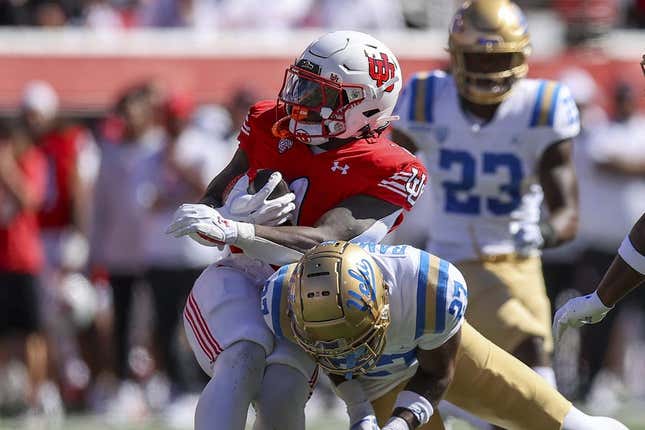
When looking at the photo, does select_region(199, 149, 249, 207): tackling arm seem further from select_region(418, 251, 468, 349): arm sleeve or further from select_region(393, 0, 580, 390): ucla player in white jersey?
select_region(393, 0, 580, 390): ucla player in white jersey

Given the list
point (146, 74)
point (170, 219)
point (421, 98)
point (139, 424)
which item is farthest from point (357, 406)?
point (146, 74)

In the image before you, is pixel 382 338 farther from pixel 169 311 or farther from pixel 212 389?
pixel 169 311

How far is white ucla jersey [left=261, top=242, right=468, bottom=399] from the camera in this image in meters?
4.08

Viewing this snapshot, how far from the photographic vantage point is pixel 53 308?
8250 millimetres

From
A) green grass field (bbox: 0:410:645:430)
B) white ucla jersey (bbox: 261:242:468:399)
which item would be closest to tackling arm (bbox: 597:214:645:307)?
white ucla jersey (bbox: 261:242:468:399)

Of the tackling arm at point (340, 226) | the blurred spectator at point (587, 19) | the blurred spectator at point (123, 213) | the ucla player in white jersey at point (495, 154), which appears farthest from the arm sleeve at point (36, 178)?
the tackling arm at point (340, 226)

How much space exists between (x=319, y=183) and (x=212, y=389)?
698mm

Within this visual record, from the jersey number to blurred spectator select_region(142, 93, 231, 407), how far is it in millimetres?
2492

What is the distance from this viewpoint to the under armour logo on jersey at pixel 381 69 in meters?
4.48

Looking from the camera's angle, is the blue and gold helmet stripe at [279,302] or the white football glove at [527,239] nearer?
the blue and gold helmet stripe at [279,302]

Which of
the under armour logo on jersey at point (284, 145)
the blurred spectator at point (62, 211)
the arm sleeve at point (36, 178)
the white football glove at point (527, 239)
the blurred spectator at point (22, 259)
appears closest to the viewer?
the under armour logo on jersey at point (284, 145)

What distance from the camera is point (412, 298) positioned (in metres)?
4.10

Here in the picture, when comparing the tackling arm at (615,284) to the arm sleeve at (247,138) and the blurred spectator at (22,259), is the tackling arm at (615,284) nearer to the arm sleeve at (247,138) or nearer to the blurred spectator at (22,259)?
the arm sleeve at (247,138)

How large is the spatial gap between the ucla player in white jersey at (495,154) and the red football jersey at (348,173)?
1.08 m
